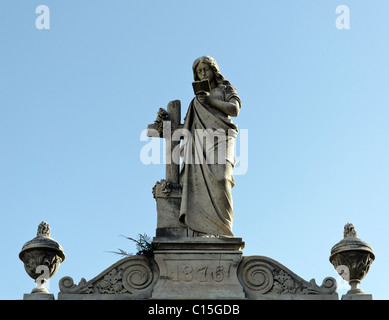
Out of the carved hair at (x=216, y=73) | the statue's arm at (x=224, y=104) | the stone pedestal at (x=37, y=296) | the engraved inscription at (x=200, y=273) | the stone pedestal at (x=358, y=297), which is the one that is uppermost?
the carved hair at (x=216, y=73)

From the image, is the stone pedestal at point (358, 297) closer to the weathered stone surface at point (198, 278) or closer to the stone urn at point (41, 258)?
the weathered stone surface at point (198, 278)

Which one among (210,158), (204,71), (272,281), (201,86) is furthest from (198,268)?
(204,71)

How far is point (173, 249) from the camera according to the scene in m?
19.3

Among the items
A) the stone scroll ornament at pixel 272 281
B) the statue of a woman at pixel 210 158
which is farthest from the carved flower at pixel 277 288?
the statue of a woman at pixel 210 158

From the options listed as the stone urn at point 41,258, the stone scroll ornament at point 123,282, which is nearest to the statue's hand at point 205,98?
the stone scroll ornament at point 123,282

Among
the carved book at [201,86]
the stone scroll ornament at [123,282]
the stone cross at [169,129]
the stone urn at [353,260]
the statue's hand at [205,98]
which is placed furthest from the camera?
the statue's hand at [205,98]

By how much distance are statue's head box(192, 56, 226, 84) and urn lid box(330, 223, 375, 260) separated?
457cm

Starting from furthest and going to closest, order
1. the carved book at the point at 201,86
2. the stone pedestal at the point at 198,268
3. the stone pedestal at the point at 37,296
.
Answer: the carved book at the point at 201,86 < the stone pedestal at the point at 198,268 < the stone pedestal at the point at 37,296

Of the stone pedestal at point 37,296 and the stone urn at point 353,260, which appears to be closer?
Answer: the stone pedestal at point 37,296

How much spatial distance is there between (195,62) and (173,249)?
466 cm

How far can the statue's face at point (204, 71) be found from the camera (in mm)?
21484

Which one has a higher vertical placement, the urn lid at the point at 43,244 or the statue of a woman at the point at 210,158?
the statue of a woman at the point at 210,158

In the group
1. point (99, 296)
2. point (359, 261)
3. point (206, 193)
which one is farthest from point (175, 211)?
point (359, 261)
